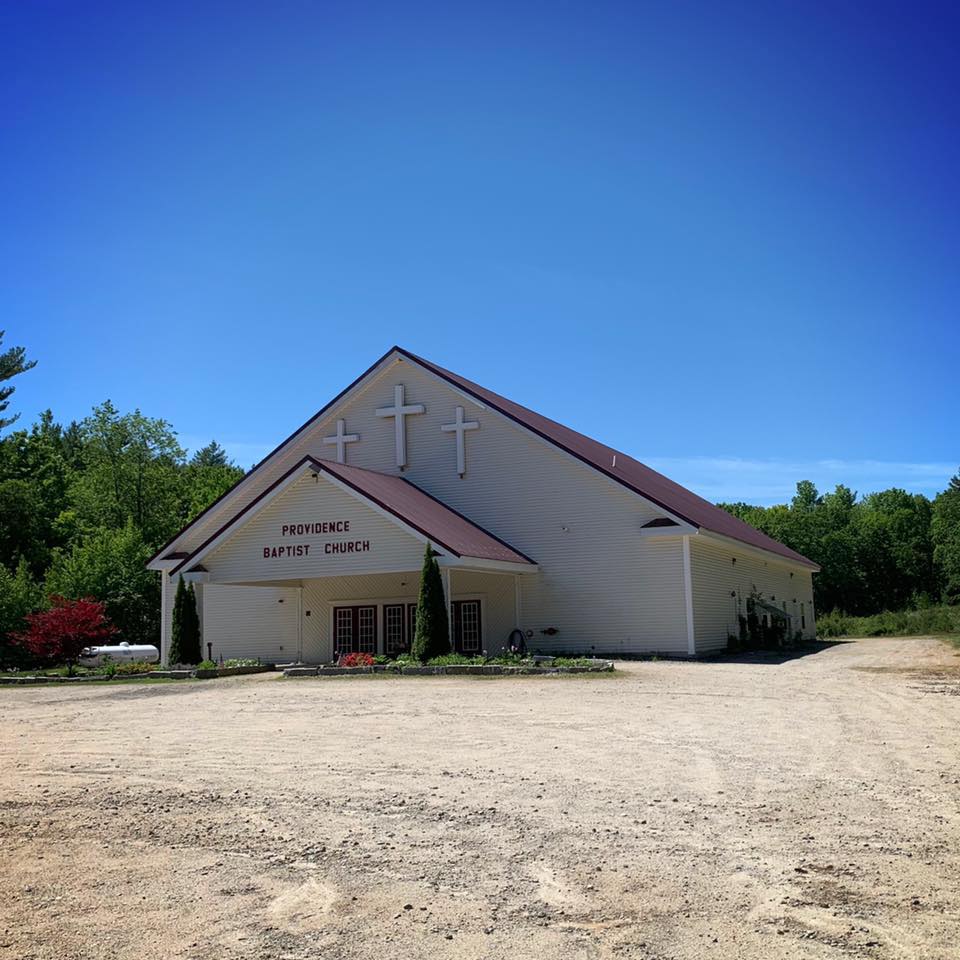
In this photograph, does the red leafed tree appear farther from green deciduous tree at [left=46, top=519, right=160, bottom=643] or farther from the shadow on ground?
the shadow on ground

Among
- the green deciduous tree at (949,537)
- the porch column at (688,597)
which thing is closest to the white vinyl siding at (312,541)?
the porch column at (688,597)

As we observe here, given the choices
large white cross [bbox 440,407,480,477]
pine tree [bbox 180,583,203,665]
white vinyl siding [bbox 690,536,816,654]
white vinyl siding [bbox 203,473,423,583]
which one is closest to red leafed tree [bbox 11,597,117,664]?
pine tree [bbox 180,583,203,665]

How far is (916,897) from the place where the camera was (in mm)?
5465

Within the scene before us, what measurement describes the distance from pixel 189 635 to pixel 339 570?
5.61m

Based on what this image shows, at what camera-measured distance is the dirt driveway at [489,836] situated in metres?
5.16

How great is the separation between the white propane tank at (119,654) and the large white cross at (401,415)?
1175 centimetres

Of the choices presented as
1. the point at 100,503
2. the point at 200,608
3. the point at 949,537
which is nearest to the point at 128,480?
the point at 100,503

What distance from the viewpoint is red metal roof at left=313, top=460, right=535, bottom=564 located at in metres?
24.3

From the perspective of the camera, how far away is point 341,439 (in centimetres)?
3159

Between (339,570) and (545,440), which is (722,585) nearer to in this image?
(545,440)

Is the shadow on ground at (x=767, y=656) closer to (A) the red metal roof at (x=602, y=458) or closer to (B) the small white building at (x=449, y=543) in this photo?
(B) the small white building at (x=449, y=543)

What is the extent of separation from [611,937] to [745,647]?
26.2 m

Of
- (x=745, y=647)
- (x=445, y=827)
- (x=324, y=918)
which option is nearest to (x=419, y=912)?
(x=324, y=918)

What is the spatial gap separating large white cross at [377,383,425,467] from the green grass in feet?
80.8
